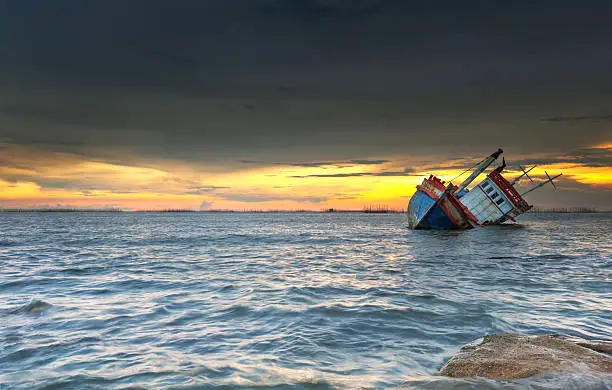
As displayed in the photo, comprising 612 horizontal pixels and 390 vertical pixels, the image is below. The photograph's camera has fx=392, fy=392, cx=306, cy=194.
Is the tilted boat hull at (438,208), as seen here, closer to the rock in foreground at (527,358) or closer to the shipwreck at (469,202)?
the shipwreck at (469,202)

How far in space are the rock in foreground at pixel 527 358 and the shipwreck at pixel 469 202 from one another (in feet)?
98.5

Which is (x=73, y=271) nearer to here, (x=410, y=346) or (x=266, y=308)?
(x=266, y=308)

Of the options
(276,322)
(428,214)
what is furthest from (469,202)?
(276,322)

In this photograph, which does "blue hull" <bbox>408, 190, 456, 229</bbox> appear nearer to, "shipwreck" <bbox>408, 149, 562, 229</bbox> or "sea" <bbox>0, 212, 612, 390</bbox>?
"shipwreck" <bbox>408, 149, 562, 229</bbox>

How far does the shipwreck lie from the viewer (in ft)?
117

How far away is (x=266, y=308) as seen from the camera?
893 centimetres

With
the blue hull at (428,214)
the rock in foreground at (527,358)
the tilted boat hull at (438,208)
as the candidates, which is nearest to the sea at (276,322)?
the rock in foreground at (527,358)

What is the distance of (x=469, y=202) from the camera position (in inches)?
1750

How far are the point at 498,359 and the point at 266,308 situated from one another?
521cm

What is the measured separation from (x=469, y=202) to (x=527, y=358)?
42585 millimetres

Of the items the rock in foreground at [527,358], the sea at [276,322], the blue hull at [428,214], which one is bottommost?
the sea at [276,322]

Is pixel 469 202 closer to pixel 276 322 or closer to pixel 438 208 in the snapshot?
pixel 438 208

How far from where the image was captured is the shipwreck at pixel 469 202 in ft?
117

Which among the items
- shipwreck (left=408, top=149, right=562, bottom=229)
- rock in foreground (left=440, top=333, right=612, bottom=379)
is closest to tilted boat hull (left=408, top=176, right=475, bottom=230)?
shipwreck (left=408, top=149, right=562, bottom=229)
